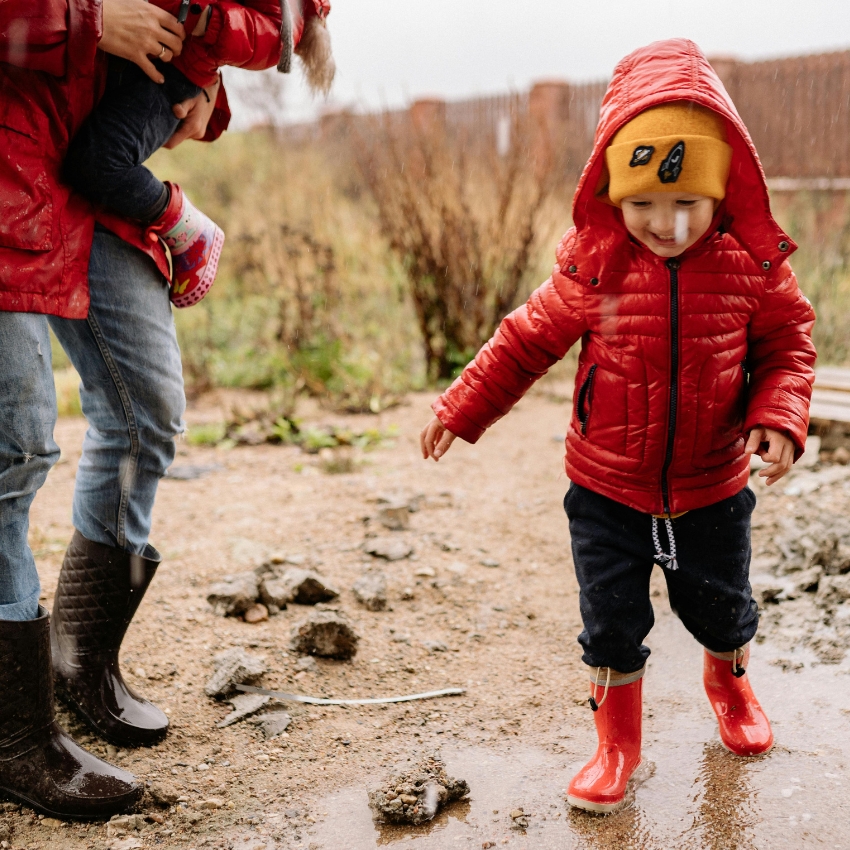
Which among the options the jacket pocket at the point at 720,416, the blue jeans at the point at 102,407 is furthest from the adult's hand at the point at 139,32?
the jacket pocket at the point at 720,416

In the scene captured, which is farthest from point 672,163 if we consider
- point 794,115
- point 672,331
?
point 794,115

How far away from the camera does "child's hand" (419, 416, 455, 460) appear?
2127mm

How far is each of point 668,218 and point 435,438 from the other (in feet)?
2.40

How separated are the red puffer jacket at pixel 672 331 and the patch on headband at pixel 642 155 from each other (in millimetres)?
93

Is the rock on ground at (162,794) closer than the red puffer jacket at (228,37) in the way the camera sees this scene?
No

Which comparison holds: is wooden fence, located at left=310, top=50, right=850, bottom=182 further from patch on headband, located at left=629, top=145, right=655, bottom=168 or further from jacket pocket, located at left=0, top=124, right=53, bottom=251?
jacket pocket, located at left=0, top=124, right=53, bottom=251

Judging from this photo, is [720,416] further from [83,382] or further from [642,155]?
[83,382]

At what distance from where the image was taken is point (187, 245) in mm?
2152

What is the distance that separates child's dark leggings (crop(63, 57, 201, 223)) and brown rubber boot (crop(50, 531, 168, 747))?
824mm

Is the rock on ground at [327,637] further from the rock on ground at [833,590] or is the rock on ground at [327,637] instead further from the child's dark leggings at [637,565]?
the rock on ground at [833,590]

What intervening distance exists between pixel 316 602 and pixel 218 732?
758 millimetres

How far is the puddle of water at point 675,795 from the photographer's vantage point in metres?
1.90

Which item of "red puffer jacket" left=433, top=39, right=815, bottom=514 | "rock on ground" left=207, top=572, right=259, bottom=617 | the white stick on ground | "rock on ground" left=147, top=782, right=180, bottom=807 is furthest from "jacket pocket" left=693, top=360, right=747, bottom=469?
"rock on ground" left=207, top=572, right=259, bottom=617

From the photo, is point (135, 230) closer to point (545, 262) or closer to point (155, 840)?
point (155, 840)
